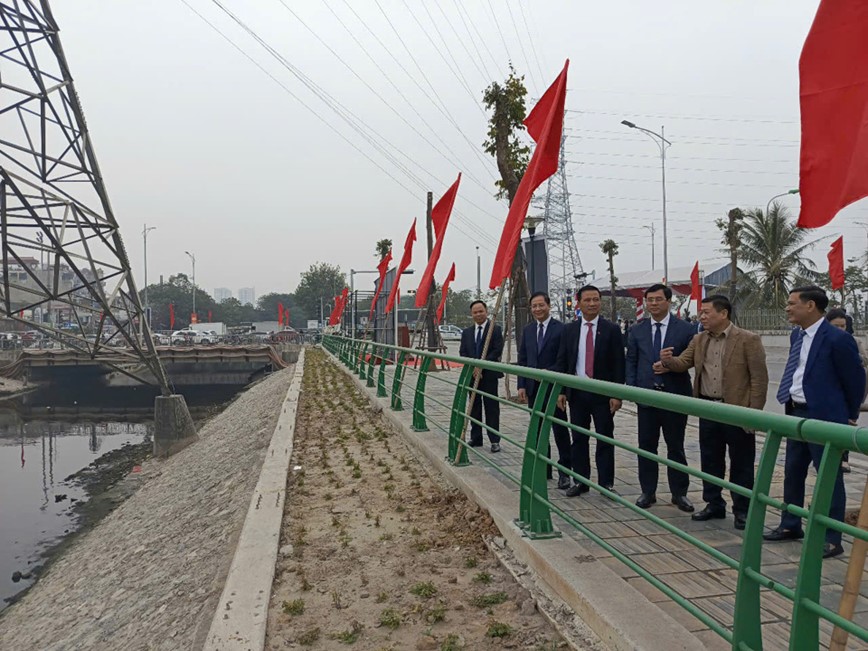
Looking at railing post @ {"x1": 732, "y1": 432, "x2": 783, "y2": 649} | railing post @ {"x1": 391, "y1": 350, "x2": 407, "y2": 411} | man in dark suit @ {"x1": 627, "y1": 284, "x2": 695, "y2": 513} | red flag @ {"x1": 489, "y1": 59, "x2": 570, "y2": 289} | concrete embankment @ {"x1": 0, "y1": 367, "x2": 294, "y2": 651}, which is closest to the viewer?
railing post @ {"x1": 732, "y1": 432, "x2": 783, "y2": 649}

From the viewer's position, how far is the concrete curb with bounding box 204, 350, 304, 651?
3244 mm

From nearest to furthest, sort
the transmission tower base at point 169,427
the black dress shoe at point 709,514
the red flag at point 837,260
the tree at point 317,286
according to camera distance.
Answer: the black dress shoe at point 709,514 < the red flag at point 837,260 < the transmission tower base at point 169,427 < the tree at point 317,286

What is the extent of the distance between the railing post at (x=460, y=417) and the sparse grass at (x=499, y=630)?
281 centimetres

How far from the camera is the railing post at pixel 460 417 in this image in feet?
19.8

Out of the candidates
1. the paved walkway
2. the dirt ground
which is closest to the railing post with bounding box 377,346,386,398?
the dirt ground

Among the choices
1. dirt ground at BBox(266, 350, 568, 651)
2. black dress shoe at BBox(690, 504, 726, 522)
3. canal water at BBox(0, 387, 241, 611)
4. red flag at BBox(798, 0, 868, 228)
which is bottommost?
canal water at BBox(0, 387, 241, 611)

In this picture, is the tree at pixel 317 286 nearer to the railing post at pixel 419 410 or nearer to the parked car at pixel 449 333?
the parked car at pixel 449 333

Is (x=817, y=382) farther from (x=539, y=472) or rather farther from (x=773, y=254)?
(x=773, y=254)

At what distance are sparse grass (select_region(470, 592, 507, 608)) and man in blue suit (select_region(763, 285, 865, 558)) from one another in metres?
1.73

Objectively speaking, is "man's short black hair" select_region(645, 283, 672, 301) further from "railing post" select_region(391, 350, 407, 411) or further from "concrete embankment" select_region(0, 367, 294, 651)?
"railing post" select_region(391, 350, 407, 411)

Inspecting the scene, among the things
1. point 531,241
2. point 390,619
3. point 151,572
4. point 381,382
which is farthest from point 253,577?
point 531,241

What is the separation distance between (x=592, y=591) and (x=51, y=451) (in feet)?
62.1

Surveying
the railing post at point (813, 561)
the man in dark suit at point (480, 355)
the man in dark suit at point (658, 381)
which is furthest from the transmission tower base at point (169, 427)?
the railing post at point (813, 561)

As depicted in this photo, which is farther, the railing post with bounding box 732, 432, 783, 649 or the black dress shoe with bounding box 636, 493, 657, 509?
the black dress shoe with bounding box 636, 493, 657, 509
